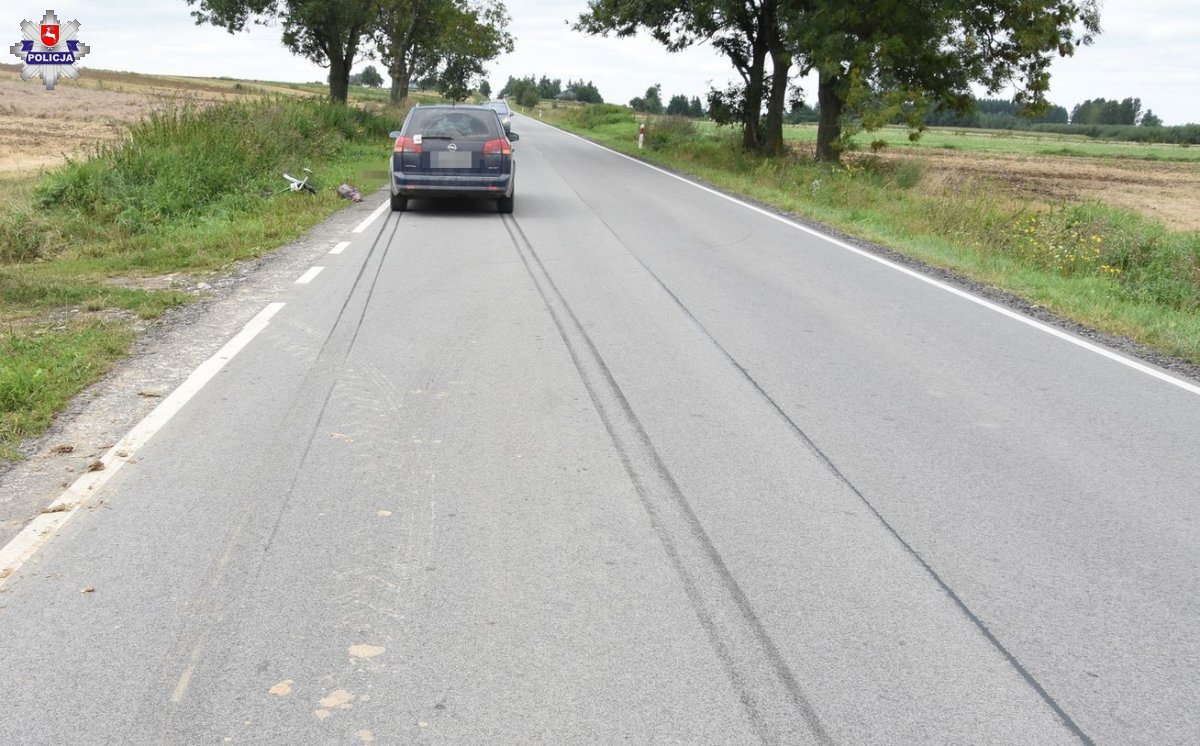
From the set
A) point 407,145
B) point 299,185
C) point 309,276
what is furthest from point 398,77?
point 309,276

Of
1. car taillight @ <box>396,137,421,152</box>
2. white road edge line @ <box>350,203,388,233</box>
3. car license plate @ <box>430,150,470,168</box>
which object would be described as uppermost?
car taillight @ <box>396,137,421,152</box>

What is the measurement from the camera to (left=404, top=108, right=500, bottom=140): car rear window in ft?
49.2

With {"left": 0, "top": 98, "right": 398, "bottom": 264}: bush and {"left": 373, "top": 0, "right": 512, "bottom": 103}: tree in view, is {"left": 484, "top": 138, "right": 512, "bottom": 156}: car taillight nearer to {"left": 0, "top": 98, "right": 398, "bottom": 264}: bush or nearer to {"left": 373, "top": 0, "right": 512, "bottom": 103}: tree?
{"left": 0, "top": 98, "right": 398, "bottom": 264}: bush

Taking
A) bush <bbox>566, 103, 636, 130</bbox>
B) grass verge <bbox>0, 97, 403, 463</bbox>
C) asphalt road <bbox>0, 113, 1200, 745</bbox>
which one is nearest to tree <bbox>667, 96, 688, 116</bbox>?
bush <bbox>566, 103, 636, 130</bbox>

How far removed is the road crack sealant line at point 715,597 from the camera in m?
3.22

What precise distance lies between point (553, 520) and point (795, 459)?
1.54m

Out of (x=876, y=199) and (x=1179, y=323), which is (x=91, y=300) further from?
(x=876, y=199)

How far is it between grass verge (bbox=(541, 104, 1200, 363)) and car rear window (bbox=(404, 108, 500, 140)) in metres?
5.58

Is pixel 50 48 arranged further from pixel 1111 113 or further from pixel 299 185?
pixel 1111 113

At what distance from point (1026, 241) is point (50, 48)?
39676 millimetres

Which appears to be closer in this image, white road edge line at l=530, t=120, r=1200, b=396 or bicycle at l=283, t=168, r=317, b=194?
white road edge line at l=530, t=120, r=1200, b=396

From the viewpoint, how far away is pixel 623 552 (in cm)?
432

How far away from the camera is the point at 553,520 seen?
462 centimetres

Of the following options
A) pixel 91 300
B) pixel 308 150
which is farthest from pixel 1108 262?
pixel 308 150
